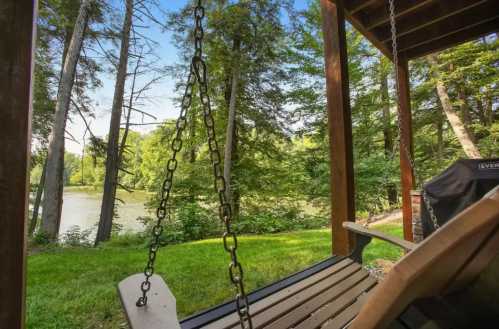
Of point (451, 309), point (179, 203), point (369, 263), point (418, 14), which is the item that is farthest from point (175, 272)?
point (179, 203)

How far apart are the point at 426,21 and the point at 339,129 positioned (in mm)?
1908

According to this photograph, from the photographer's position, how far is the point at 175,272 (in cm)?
305

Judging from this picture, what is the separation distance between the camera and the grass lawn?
2.11m

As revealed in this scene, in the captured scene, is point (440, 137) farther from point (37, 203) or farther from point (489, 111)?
point (37, 203)

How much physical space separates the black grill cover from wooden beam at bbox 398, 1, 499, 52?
66.7 inches

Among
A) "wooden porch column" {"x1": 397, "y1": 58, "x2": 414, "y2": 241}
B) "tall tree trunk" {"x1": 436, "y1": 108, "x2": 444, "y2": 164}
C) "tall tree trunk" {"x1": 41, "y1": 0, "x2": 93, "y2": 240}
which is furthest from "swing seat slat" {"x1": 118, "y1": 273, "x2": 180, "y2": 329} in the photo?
"tall tree trunk" {"x1": 436, "y1": 108, "x2": 444, "y2": 164}

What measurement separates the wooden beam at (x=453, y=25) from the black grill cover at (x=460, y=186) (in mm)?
1693

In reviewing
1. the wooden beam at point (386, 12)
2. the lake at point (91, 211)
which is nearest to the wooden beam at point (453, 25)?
the wooden beam at point (386, 12)

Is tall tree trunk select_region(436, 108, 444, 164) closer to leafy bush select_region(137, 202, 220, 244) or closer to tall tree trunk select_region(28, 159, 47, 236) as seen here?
leafy bush select_region(137, 202, 220, 244)

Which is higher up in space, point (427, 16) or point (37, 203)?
point (427, 16)

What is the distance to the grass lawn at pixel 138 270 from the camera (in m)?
2.11

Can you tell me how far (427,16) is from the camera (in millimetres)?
2826

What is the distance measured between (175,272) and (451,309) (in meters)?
3.01

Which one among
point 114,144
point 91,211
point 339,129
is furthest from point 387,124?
point 91,211
